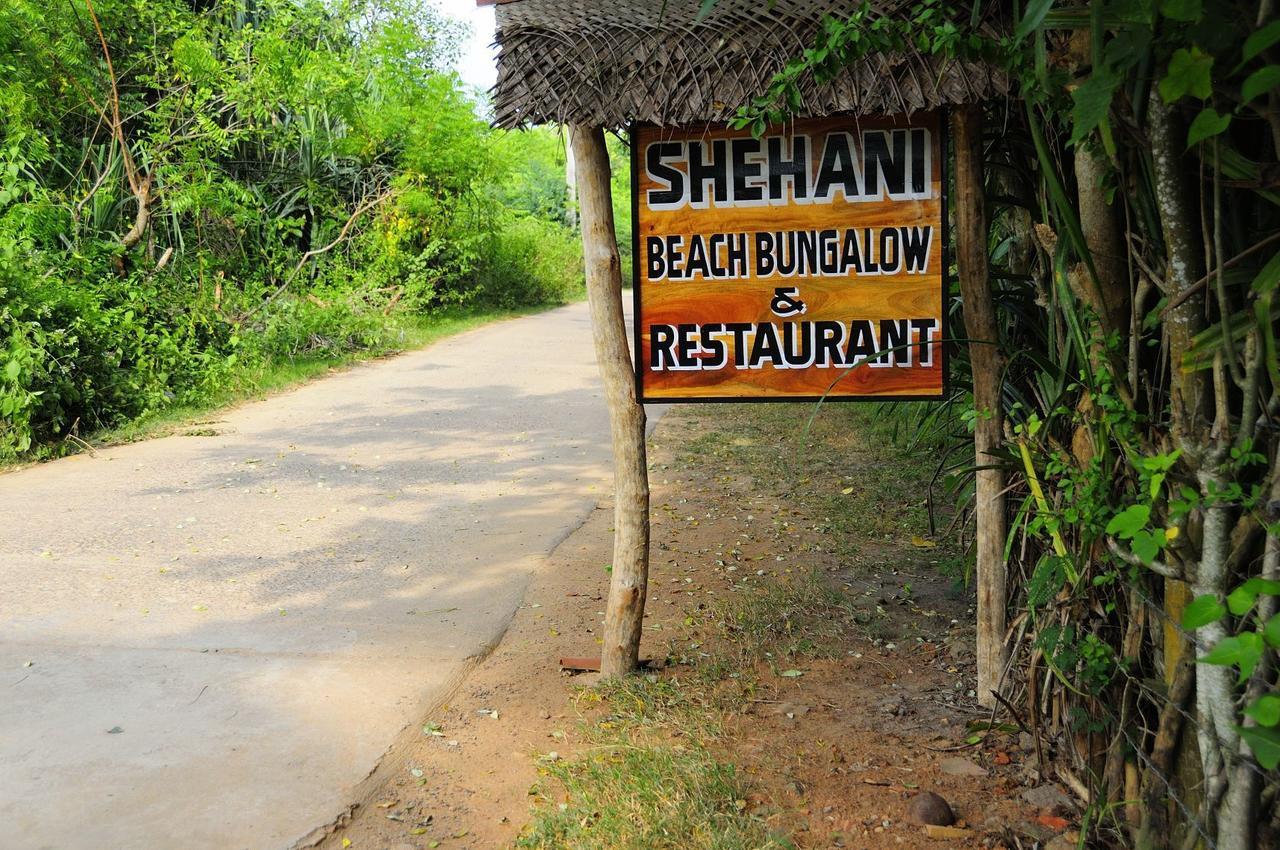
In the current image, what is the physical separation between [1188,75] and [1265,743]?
1264mm

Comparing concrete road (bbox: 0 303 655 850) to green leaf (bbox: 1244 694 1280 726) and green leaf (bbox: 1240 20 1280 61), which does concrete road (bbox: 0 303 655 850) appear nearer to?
green leaf (bbox: 1244 694 1280 726)

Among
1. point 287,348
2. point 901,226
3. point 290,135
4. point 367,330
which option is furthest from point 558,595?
point 290,135

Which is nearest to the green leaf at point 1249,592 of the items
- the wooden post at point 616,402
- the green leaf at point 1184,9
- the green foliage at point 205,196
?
the green leaf at point 1184,9

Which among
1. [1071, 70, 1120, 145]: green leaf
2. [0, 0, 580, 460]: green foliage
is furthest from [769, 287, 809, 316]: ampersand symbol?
[0, 0, 580, 460]: green foliage

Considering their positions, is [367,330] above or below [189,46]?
below

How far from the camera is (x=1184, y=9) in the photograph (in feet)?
6.64

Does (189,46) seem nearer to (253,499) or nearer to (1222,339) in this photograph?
(253,499)

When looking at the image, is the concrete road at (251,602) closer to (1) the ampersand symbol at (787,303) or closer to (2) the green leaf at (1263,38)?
(1) the ampersand symbol at (787,303)

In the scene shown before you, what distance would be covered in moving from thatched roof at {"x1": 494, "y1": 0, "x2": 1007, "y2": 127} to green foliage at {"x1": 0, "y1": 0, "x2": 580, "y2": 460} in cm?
198

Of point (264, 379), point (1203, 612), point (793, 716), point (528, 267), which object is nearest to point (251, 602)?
point (793, 716)

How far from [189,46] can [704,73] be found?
367 inches

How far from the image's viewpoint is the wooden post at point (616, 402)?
4184 millimetres

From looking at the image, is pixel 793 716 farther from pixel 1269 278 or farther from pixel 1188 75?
pixel 1188 75

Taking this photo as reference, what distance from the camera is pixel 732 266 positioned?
416cm
